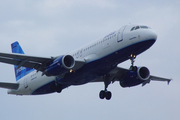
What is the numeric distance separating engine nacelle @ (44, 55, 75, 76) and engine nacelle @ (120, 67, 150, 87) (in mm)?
9830

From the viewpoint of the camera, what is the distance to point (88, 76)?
41844mm

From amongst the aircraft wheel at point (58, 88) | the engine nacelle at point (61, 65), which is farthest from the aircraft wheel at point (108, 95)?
the engine nacelle at point (61, 65)

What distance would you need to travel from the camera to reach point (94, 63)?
39469mm

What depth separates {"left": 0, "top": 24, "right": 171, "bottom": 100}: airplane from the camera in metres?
37.6

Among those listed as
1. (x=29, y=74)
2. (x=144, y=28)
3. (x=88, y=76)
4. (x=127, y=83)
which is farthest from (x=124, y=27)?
(x=29, y=74)

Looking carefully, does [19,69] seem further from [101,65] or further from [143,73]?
[143,73]

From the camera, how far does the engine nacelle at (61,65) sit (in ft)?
127

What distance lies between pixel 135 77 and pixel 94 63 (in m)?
8.48

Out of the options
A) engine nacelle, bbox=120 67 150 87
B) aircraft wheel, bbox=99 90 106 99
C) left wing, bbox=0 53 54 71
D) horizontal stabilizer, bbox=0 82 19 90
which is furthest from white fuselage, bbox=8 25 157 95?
engine nacelle, bbox=120 67 150 87

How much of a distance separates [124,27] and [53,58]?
815cm

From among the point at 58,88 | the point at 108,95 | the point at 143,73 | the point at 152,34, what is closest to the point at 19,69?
the point at 58,88

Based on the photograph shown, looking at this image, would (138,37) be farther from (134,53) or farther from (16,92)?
(16,92)

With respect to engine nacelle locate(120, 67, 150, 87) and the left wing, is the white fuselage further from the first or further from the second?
engine nacelle locate(120, 67, 150, 87)

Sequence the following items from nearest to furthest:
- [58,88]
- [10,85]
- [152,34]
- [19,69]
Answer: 1. [152,34]
2. [58,88]
3. [10,85]
4. [19,69]
